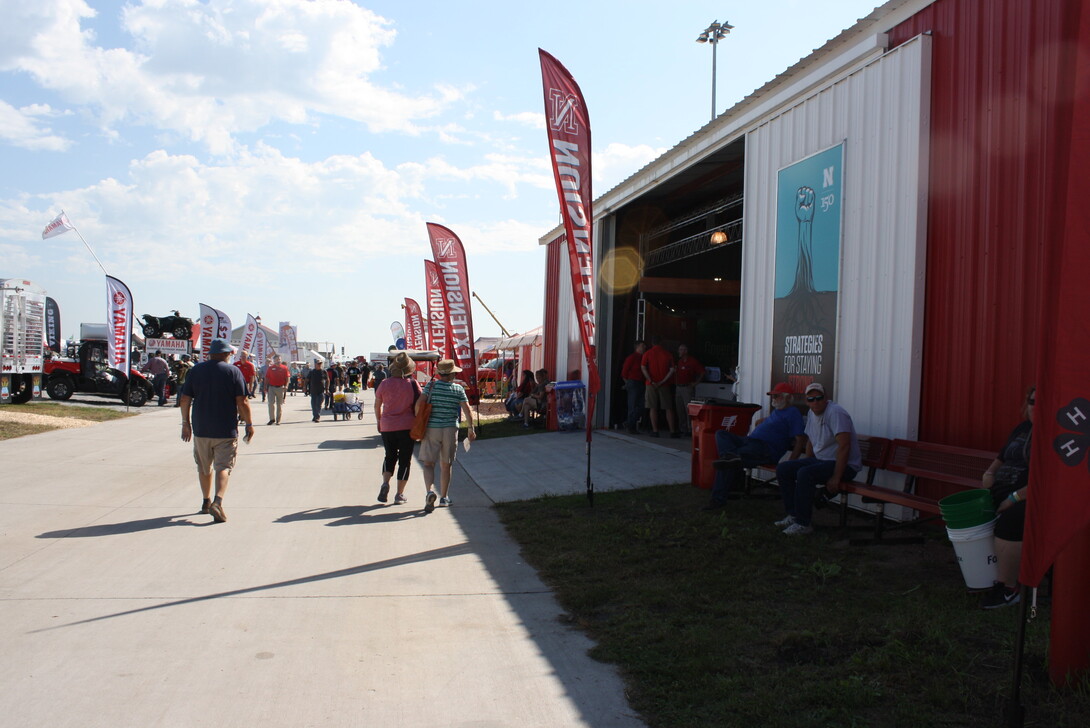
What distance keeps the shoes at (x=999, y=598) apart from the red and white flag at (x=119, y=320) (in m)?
21.9

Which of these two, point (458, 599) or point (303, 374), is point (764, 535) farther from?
point (303, 374)

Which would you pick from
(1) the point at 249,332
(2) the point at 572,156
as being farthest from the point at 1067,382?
(1) the point at 249,332

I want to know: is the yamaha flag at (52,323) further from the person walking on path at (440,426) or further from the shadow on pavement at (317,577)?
the shadow on pavement at (317,577)

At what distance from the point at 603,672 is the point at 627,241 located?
12.7m

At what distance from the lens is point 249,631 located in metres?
4.62

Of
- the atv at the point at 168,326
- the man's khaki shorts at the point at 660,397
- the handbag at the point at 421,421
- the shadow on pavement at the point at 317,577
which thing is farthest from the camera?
the atv at the point at 168,326

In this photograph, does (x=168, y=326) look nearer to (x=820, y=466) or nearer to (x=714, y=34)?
(x=714, y=34)

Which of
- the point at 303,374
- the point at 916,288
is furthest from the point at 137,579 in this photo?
the point at 303,374

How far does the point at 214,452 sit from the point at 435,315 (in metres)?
11.0

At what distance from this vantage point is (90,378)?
25.6 metres

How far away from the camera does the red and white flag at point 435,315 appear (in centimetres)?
1798

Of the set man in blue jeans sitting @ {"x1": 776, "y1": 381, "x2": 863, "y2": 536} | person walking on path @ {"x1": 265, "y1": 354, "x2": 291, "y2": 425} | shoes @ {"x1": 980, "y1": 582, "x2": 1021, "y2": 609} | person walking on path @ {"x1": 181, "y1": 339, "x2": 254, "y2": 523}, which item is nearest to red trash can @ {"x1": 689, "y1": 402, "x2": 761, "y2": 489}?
man in blue jeans sitting @ {"x1": 776, "y1": 381, "x2": 863, "y2": 536}

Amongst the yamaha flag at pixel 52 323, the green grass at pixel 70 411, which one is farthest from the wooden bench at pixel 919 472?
the yamaha flag at pixel 52 323

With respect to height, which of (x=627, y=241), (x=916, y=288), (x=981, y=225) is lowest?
(x=916, y=288)
